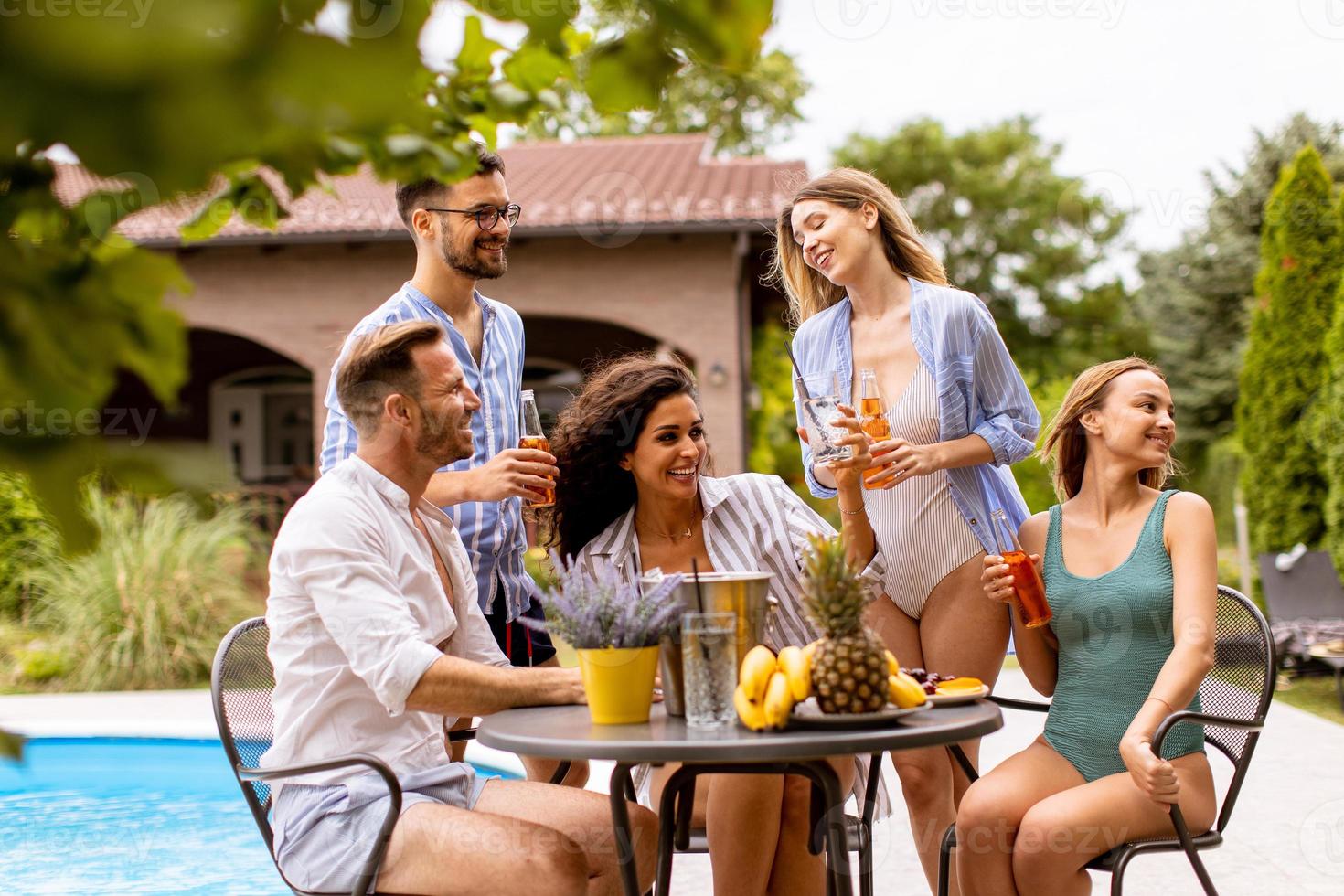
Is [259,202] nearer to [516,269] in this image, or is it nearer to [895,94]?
[516,269]

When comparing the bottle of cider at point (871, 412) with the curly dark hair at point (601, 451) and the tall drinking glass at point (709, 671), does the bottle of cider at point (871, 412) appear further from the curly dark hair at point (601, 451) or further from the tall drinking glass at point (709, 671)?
the tall drinking glass at point (709, 671)

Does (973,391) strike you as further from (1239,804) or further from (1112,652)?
(1239,804)

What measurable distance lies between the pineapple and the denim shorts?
78 centimetres

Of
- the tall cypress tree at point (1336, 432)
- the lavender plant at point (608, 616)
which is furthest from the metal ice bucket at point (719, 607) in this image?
the tall cypress tree at point (1336, 432)

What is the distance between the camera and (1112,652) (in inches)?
112

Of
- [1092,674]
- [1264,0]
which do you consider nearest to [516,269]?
[1264,0]

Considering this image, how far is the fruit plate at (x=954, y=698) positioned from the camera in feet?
7.86

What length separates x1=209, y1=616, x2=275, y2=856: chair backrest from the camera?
2.68 m

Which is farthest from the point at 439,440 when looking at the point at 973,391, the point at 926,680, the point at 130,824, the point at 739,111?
the point at 739,111

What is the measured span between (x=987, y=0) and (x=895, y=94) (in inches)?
927

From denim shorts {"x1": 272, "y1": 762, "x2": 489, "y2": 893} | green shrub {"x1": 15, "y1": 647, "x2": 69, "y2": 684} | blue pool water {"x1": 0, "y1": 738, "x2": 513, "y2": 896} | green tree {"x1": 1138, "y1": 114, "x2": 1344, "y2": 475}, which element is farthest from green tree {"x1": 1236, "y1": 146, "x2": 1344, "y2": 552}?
green tree {"x1": 1138, "y1": 114, "x2": 1344, "y2": 475}

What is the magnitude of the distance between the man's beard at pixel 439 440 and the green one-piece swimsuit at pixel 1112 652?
4.62ft

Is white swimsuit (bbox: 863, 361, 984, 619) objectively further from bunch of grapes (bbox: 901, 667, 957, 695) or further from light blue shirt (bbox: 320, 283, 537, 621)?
light blue shirt (bbox: 320, 283, 537, 621)

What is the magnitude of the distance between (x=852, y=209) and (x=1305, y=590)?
6.98 meters
